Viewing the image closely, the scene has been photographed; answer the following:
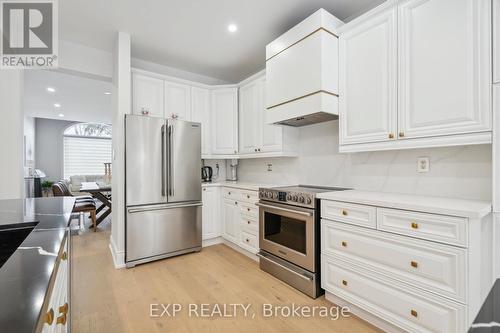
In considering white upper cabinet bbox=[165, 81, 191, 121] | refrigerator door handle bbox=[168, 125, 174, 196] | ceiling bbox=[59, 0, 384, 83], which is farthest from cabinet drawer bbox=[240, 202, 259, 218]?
ceiling bbox=[59, 0, 384, 83]

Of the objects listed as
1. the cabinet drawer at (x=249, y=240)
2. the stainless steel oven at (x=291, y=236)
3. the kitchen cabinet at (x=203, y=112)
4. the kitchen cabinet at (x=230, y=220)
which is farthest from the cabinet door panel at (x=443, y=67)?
the kitchen cabinet at (x=203, y=112)

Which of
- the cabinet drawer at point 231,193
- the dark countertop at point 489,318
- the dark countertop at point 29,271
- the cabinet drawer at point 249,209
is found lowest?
the cabinet drawer at point 249,209

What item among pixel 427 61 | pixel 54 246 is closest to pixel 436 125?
pixel 427 61

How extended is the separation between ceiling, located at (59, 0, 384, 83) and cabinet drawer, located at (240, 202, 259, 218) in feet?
6.88

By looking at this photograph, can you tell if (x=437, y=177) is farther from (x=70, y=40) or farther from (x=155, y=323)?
(x=70, y=40)

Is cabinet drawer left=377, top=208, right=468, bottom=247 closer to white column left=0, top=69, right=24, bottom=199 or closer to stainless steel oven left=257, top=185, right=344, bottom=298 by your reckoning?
stainless steel oven left=257, top=185, right=344, bottom=298

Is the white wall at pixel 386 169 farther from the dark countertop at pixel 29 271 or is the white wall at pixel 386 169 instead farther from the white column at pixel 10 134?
the white column at pixel 10 134

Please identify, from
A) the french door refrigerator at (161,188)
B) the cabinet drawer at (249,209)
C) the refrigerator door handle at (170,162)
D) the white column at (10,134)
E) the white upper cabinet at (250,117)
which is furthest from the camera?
the white upper cabinet at (250,117)

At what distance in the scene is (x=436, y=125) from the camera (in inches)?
63.6

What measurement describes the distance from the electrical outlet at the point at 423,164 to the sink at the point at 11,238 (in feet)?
8.32

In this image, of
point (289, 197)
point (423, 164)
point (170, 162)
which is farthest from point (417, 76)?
point (170, 162)

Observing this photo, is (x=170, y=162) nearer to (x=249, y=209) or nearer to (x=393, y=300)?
(x=249, y=209)

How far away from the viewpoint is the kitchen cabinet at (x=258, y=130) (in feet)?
9.70

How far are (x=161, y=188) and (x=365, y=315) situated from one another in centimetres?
245
